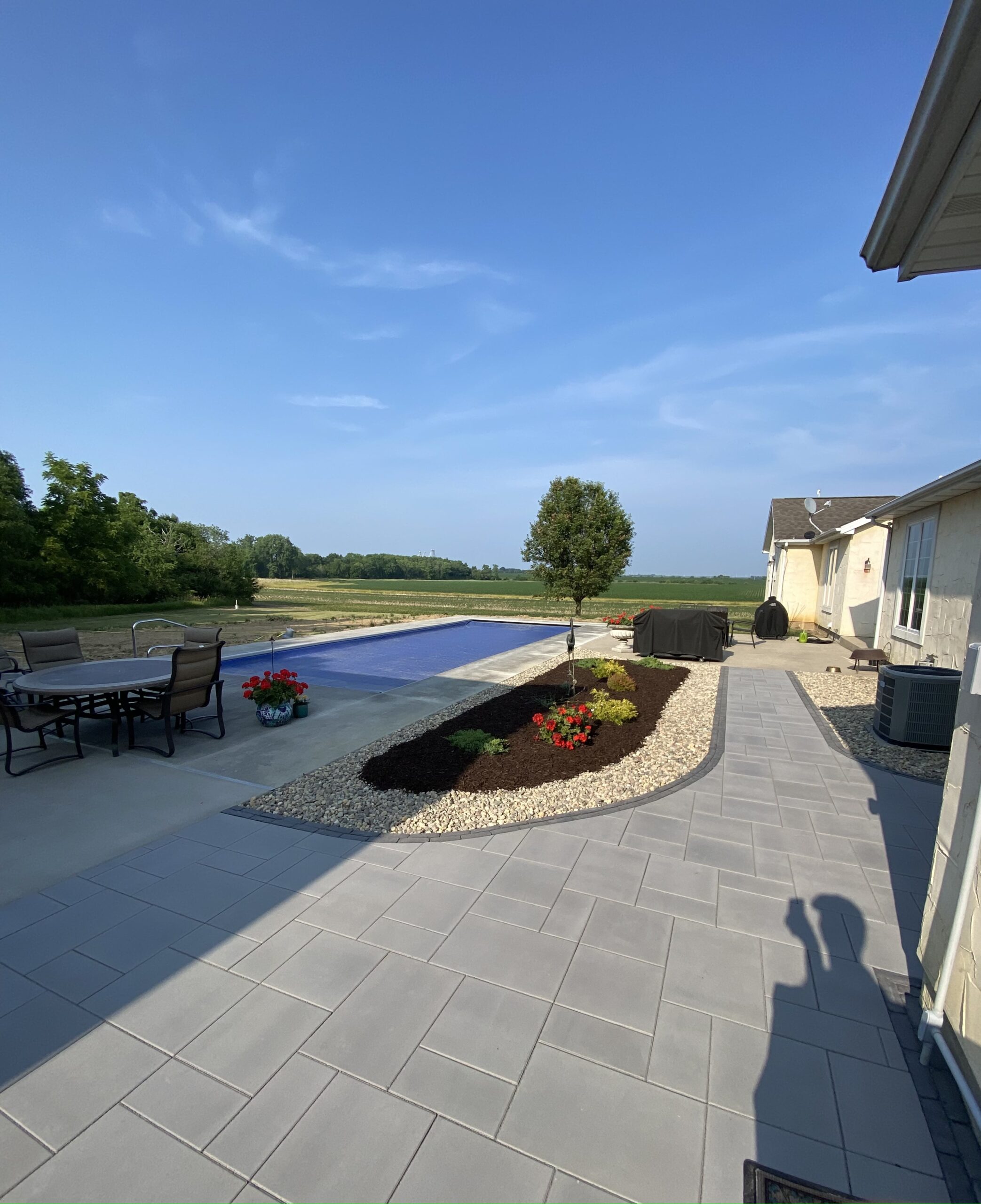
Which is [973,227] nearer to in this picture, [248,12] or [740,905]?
[740,905]

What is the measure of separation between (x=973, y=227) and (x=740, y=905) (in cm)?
333

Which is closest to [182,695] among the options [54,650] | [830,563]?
[54,650]

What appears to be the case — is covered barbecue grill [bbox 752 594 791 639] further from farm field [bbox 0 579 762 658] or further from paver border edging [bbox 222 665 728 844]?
paver border edging [bbox 222 665 728 844]

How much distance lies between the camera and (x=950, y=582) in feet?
26.0

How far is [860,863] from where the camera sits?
337 cm

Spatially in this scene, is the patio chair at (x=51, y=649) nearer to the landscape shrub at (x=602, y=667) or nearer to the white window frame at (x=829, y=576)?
the landscape shrub at (x=602, y=667)

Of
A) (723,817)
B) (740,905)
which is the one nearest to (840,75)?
(723,817)

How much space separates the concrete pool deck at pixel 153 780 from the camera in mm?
3424

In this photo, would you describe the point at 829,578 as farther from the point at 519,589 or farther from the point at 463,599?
the point at 519,589

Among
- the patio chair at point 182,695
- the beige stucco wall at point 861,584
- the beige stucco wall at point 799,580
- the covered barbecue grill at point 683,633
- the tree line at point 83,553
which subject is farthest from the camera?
the tree line at point 83,553

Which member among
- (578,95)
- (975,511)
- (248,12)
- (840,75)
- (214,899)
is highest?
(578,95)

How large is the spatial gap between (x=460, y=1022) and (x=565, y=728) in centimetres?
362

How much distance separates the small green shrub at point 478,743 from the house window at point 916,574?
811 cm

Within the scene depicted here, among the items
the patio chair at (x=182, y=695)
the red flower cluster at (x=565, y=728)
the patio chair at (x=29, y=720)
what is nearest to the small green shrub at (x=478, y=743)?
the red flower cluster at (x=565, y=728)
